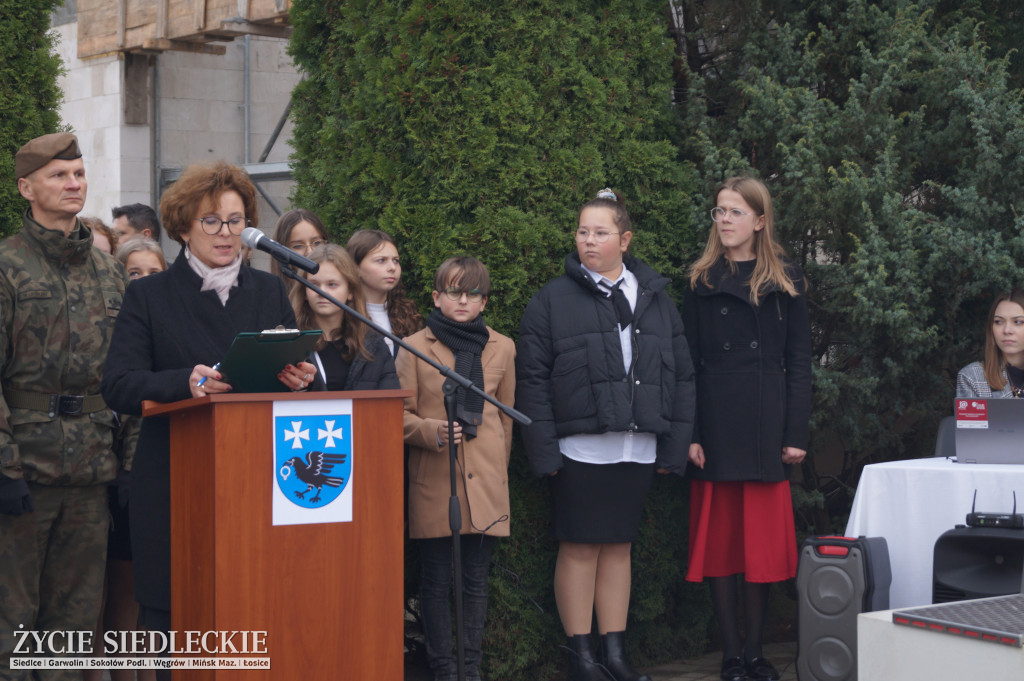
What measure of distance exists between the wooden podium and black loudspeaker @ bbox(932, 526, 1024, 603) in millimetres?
2412

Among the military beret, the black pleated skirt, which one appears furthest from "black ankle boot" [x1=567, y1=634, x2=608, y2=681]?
the military beret

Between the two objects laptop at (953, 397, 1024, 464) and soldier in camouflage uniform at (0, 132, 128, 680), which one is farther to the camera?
laptop at (953, 397, 1024, 464)

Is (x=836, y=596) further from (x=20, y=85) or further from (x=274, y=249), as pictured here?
(x=20, y=85)

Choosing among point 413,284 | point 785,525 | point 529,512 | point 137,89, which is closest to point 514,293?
point 413,284

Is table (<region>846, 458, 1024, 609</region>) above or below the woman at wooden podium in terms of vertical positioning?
below

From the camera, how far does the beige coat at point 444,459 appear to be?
16.5 ft

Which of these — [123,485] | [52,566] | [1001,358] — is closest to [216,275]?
[123,485]

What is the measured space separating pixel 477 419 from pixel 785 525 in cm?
168

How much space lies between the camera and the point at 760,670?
5512 millimetres

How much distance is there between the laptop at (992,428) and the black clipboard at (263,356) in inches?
115

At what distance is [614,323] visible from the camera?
5.37 metres

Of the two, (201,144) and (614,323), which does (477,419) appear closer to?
(614,323)

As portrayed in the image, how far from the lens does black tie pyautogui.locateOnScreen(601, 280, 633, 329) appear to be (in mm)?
5402

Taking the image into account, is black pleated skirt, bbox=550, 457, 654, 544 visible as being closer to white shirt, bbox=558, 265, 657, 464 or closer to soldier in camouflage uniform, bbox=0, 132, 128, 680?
white shirt, bbox=558, 265, 657, 464
